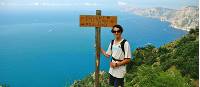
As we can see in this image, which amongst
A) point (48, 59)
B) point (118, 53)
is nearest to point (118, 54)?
point (118, 53)

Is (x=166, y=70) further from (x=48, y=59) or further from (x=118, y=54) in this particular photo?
(x=48, y=59)

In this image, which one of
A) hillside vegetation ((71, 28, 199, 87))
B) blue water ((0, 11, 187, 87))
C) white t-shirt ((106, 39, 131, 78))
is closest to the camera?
white t-shirt ((106, 39, 131, 78))

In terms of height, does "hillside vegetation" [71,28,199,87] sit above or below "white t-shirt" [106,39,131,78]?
below

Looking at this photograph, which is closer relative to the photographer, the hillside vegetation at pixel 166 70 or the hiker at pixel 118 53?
the hiker at pixel 118 53

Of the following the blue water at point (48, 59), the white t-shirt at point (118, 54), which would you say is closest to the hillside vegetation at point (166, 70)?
the white t-shirt at point (118, 54)

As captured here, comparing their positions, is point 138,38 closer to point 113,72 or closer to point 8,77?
point 8,77

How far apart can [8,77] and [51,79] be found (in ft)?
36.6

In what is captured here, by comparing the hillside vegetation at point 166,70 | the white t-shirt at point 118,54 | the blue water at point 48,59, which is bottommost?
the blue water at point 48,59

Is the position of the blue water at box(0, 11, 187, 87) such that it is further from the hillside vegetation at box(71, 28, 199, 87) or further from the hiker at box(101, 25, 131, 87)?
the hiker at box(101, 25, 131, 87)

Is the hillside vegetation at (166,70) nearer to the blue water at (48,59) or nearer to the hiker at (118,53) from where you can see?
the hiker at (118,53)

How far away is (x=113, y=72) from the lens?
5.68 metres

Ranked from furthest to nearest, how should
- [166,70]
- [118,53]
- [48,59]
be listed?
1. [48,59]
2. [166,70]
3. [118,53]

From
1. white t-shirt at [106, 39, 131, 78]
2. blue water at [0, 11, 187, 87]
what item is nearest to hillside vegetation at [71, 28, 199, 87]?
white t-shirt at [106, 39, 131, 78]

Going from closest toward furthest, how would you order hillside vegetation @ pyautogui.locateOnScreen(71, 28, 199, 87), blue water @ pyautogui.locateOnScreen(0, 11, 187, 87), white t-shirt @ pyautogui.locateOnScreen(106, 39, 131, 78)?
white t-shirt @ pyautogui.locateOnScreen(106, 39, 131, 78) < hillside vegetation @ pyautogui.locateOnScreen(71, 28, 199, 87) < blue water @ pyautogui.locateOnScreen(0, 11, 187, 87)
